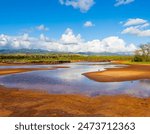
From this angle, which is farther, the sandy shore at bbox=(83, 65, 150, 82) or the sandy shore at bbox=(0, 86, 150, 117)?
the sandy shore at bbox=(83, 65, 150, 82)

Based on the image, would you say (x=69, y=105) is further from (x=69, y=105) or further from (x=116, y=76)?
(x=116, y=76)

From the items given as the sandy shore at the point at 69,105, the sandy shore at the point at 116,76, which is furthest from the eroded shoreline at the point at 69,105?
the sandy shore at the point at 116,76

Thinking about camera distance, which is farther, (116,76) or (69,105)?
(116,76)

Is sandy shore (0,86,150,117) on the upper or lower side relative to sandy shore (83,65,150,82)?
upper

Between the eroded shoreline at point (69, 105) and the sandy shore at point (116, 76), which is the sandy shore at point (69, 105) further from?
the sandy shore at point (116, 76)

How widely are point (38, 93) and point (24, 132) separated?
1061 cm

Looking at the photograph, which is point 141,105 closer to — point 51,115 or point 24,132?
point 51,115

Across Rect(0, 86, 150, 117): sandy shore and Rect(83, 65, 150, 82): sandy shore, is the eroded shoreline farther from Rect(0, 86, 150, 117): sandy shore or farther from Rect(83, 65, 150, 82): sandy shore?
Rect(83, 65, 150, 82): sandy shore

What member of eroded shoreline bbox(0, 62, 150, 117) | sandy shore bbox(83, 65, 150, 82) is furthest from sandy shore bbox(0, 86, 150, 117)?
sandy shore bbox(83, 65, 150, 82)

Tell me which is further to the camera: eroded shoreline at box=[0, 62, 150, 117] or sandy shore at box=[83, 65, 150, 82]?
sandy shore at box=[83, 65, 150, 82]

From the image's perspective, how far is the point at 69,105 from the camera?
54.4ft

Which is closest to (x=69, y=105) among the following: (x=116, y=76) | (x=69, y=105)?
(x=69, y=105)

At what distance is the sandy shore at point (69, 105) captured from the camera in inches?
578

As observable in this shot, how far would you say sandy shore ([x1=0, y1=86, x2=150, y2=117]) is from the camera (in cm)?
1467
